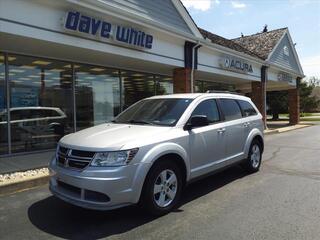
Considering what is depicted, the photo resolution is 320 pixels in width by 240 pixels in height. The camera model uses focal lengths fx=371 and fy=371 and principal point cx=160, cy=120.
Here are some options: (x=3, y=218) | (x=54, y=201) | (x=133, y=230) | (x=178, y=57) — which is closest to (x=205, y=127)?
(x=133, y=230)

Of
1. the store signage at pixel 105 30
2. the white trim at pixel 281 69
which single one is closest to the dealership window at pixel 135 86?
the store signage at pixel 105 30

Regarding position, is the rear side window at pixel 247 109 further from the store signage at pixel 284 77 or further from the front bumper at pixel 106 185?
the store signage at pixel 284 77

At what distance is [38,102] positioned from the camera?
11.2m

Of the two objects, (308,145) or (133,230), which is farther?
(308,145)

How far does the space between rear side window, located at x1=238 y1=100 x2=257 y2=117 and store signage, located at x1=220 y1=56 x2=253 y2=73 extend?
7980 mm

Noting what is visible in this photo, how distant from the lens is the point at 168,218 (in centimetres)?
525

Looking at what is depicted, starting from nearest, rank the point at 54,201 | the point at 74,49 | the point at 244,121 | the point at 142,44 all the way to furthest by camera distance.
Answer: the point at 54,201, the point at 244,121, the point at 74,49, the point at 142,44

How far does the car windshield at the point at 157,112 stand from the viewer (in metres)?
6.13

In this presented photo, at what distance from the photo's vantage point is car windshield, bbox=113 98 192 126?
20.1 feet

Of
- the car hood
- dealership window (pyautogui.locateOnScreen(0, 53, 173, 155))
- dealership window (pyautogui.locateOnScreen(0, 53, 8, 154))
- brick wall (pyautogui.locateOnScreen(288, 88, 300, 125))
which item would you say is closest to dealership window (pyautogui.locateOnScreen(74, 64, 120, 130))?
dealership window (pyautogui.locateOnScreen(0, 53, 173, 155))

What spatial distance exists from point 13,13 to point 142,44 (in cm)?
425

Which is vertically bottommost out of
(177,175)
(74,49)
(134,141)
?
(177,175)

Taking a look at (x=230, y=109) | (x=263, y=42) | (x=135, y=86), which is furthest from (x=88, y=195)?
(x=263, y=42)

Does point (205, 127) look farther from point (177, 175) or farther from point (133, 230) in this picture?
point (133, 230)
